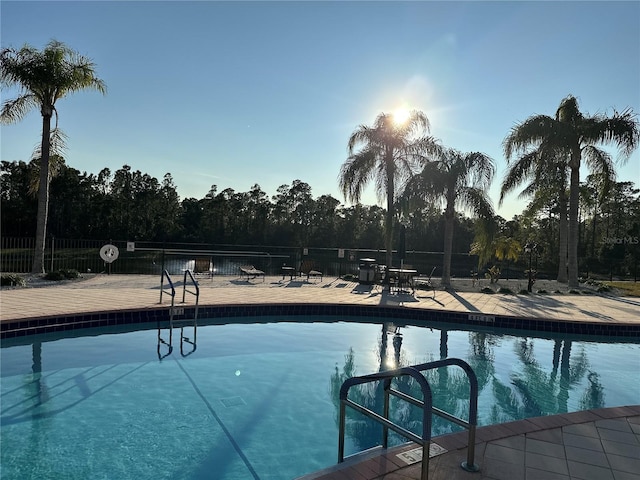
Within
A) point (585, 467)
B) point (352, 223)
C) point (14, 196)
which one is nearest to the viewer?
point (585, 467)

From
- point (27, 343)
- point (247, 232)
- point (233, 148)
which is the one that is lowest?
point (27, 343)

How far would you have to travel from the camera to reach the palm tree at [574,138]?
14320 millimetres

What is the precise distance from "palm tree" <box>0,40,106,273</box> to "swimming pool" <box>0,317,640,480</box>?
23.4 feet

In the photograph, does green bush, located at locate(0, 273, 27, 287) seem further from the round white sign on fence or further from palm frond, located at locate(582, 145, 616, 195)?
palm frond, located at locate(582, 145, 616, 195)

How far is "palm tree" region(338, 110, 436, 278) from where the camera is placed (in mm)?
13945

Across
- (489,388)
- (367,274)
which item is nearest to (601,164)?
(367,274)

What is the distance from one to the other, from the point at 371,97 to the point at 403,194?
12.4ft

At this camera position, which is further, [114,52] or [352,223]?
[352,223]

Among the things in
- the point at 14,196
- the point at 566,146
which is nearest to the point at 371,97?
the point at 566,146

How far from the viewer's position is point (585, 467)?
2.70m

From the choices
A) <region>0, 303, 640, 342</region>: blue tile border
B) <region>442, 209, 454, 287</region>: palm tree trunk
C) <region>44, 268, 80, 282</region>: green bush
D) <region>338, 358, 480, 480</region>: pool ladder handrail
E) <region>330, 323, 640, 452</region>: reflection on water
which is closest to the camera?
<region>338, 358, 480, 480</region>: pool ladder handrail

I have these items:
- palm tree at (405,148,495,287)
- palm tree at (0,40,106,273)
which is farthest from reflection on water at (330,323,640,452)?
palm tree at (0,40,106,273)

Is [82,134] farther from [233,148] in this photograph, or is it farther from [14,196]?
[14,196]

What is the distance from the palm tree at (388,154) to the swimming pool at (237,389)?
A: 22.4 feet
